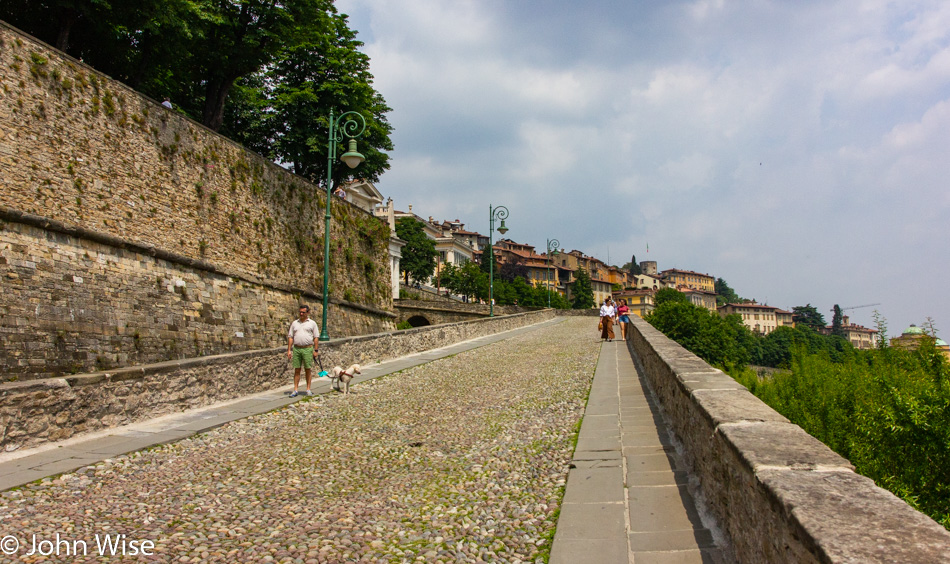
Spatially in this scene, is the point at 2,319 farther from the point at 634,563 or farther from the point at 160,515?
the point at 634,563

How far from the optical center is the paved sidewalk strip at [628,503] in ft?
10.5

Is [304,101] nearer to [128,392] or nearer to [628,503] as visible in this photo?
[128,392]

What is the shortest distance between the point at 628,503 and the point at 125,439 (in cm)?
562

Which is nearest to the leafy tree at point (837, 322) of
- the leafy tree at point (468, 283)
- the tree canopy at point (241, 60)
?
the leafy tree at point (468, 283)

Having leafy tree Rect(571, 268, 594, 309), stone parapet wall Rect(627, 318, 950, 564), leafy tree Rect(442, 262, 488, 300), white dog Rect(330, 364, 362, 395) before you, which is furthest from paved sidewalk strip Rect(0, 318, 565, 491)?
leafy tree Rect(571, 268, 594, 309)

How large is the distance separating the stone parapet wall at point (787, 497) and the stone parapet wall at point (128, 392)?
21.3ft

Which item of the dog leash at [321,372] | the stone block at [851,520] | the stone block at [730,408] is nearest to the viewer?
the stone block at [851,520]

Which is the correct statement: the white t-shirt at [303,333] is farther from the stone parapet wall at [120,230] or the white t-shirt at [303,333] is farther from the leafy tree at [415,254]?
the leafy tree at [415,254]

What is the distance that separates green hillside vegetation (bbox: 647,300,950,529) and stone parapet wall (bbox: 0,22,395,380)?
14288mm

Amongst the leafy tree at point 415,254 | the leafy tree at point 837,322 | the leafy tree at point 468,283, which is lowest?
the leafy tree at point 837,322

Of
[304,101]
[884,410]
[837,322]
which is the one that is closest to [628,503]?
[884,410]

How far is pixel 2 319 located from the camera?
36.7ft

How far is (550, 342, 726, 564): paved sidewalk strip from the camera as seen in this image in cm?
321

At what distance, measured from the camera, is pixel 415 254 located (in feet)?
242
